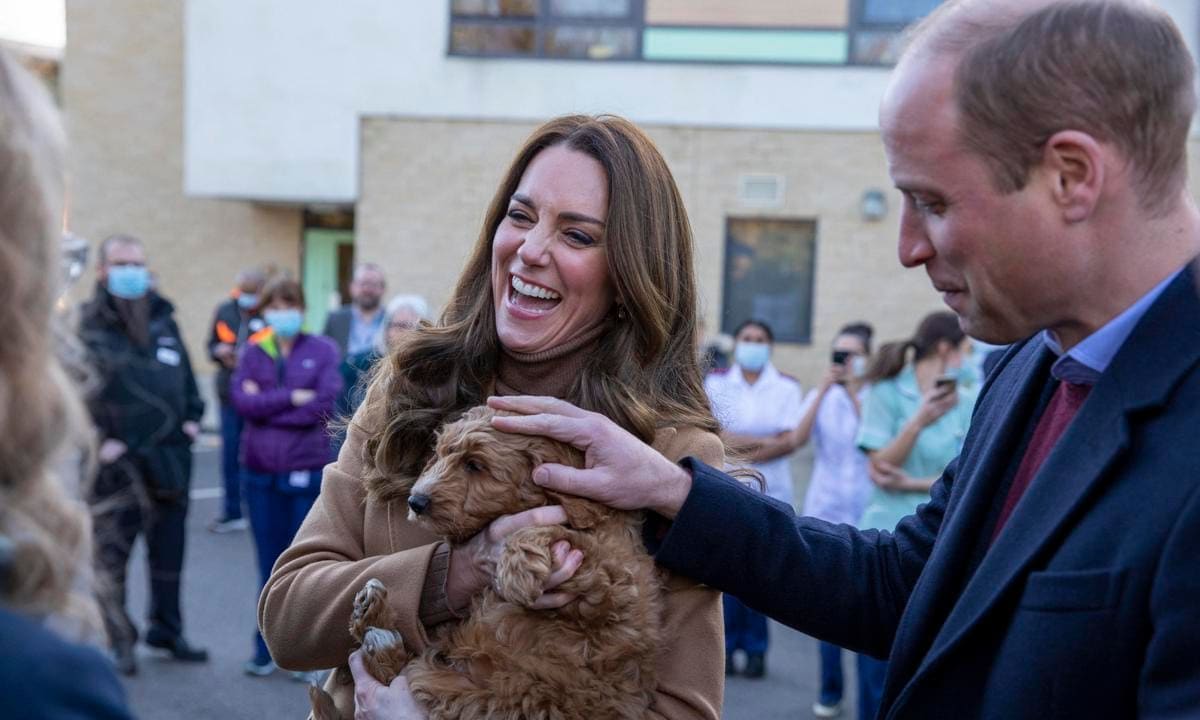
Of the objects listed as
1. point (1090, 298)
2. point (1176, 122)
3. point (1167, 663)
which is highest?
point (1176, 122)

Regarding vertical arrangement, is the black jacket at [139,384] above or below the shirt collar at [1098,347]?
below

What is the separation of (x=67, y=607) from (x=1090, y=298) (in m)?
1.57

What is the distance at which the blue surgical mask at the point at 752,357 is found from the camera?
8.76 m

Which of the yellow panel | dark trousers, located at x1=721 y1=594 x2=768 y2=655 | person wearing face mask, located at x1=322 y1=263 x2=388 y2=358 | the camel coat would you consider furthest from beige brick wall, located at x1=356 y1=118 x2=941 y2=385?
the camel coat

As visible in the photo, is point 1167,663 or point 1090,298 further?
point 1090,298

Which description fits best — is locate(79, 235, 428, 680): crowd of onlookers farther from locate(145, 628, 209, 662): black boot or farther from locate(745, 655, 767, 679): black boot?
locate(745, 655, 767, 679): black boot

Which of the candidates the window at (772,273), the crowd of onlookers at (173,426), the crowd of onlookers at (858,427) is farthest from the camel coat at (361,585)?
the window at (772,273)

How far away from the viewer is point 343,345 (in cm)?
1073

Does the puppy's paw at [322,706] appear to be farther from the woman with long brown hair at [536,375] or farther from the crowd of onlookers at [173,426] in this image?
the crowd of onlookers at [173,426]

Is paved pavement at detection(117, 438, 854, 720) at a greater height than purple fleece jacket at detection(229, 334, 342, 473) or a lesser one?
lesser

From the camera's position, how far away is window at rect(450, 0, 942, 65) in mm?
15664

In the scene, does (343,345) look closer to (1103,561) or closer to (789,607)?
(789,607)

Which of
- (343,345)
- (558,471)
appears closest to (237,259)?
(343,345)

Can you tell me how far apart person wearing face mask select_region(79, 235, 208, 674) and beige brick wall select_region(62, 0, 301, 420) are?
13.1 meters
